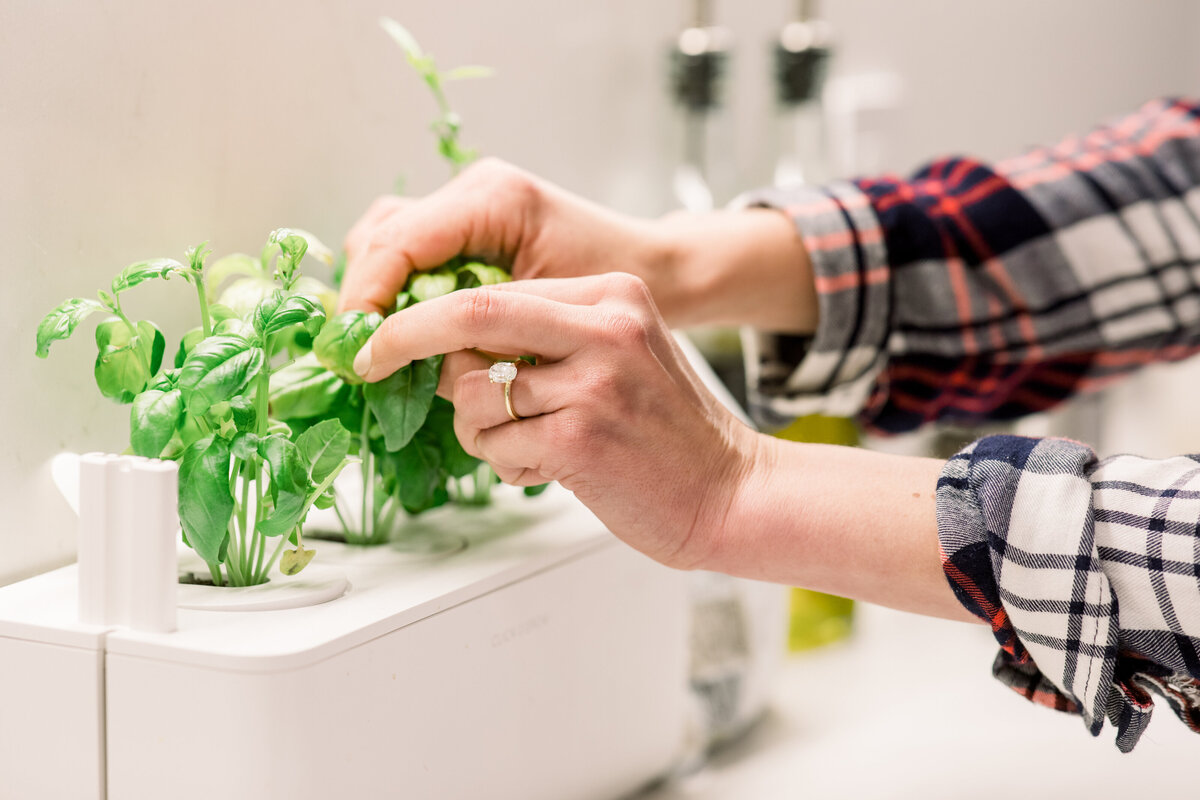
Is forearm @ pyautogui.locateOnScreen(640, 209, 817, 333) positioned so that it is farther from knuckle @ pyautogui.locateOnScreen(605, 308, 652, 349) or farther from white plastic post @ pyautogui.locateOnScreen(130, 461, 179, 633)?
white plastic post @ pyautogui.locateOnScreen(130, 461, 179, 633)

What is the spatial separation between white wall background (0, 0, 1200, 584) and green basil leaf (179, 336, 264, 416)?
0.13 m

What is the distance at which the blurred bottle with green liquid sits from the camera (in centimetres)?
104

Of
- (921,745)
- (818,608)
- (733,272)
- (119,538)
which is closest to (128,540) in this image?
(119,538)

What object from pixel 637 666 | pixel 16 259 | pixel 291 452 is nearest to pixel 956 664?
pixel 637 666

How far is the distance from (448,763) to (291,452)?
0.57 feet

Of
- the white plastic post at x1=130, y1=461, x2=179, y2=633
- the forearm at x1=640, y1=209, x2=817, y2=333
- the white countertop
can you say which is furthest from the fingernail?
the white countertop

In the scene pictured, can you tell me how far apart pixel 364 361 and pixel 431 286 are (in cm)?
8

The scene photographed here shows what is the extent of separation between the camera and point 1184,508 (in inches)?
19.6

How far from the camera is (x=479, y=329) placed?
18.9 inches

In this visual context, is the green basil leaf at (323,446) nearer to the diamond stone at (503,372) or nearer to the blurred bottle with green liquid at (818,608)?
the diamond stone at (503,372)

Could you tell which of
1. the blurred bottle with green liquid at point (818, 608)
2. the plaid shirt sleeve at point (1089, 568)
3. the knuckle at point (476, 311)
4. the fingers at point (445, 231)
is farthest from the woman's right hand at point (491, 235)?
the blurred bottle with green liquid at point (818, 608)

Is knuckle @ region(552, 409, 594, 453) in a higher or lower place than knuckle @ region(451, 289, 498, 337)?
lower

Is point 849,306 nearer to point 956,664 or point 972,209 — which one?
point 972,209

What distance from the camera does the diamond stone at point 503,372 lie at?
498mm
